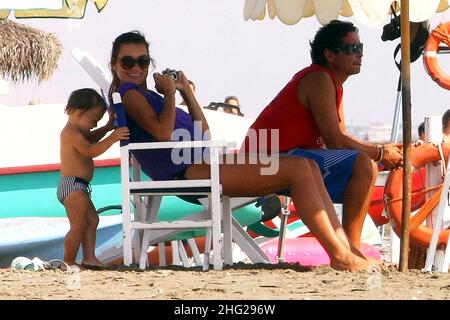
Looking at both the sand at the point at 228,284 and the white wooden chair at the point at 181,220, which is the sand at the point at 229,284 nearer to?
the sand at the point at 228,284

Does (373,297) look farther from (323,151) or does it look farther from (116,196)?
(116,196)

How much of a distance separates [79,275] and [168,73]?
114cm

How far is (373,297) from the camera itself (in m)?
4.80

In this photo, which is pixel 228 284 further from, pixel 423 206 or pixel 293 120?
pixel 423 206

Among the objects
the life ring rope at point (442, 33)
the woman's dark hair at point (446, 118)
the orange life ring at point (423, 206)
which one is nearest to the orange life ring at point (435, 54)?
the life ring rope at point (442, 33)

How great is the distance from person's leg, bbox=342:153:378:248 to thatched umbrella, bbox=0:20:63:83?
42.9ft

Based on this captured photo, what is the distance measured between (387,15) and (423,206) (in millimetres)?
1867

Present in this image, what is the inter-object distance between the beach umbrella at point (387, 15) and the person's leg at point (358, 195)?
8.4 inches

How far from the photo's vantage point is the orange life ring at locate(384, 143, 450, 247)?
7.44 m

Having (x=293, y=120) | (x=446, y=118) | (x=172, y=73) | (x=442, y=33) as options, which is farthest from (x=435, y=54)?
(x=172, y=73)

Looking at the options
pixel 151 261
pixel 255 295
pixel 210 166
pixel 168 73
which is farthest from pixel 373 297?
pixel 151 261

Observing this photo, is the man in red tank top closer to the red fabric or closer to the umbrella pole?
the red fabric
